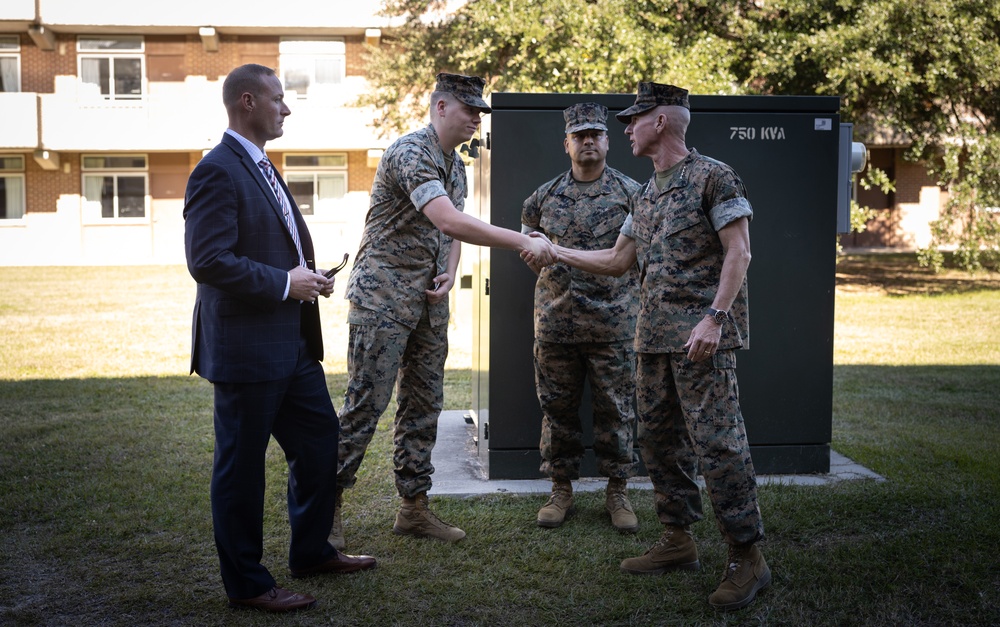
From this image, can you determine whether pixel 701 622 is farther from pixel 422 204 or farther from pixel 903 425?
pixel 903 425

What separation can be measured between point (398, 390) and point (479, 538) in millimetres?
850

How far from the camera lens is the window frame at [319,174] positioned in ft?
92.7

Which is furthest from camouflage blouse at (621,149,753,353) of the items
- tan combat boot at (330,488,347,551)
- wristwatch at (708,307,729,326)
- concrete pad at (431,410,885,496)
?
concrete pad at (431,410,885,496)

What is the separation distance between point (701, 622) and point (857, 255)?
87.6 ft

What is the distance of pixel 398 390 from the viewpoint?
4.88 meters

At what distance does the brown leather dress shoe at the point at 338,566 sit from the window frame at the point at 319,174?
2469 cm

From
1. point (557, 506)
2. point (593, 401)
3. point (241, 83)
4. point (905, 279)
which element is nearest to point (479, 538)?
point (557, 506)

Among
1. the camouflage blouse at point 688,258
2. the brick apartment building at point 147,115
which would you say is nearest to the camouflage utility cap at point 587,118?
the camouflage blouse at point 688,258

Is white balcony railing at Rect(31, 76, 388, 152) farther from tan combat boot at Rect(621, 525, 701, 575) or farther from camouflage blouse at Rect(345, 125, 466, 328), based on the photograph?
tan combat boot at Rect(621, 525, 701, 575)

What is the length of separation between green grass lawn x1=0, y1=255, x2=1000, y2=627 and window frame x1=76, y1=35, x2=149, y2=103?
67.5 feet

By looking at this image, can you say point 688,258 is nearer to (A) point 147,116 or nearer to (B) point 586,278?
(B) point 586,278

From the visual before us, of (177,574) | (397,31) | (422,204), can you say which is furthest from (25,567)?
(397,31)

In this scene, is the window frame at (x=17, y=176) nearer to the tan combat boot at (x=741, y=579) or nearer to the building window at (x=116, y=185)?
the building window at (x=116, y=185)

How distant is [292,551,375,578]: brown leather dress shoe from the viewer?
423 centimetres
